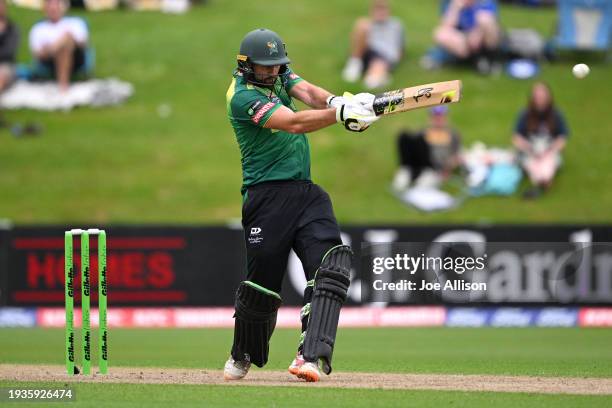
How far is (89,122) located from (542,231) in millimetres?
7255

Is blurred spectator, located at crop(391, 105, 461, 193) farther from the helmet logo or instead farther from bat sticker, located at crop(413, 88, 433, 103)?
bat sticker, located at crop(413, 88, 433, 103)

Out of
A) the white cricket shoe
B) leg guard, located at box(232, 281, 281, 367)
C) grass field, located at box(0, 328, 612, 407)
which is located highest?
the white cricket shoe

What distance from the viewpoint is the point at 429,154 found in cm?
1454

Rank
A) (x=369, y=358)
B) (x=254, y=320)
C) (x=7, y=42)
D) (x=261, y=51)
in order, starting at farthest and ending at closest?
(x=7, y=42)
(x=369, y=358)
(x=254, y=320)
(x=261, y=51)

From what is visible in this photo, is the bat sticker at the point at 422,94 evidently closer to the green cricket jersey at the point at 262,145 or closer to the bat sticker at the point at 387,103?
the bat sticker at the point at 387,103

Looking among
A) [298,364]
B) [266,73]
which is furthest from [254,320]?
[266,73]

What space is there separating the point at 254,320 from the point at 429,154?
820cm

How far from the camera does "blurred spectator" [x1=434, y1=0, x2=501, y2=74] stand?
53.4 ft

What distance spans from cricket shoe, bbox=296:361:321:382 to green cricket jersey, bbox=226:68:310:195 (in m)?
1.09

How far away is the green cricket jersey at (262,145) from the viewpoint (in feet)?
21.3

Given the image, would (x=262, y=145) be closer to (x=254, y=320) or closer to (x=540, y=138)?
(x=254, y=320)

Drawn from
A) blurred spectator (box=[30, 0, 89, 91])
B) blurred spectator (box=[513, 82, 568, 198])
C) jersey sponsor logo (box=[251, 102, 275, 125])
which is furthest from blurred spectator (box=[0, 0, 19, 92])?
jersey sponsor logo (box=[251, 102, 275, 125])

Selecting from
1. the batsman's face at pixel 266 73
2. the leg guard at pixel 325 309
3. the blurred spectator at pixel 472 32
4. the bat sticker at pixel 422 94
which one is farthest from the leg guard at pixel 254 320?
the blurred spectator at pixel 472 32

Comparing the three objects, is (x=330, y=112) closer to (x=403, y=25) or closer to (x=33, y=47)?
(x=33, y=47)
